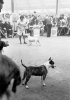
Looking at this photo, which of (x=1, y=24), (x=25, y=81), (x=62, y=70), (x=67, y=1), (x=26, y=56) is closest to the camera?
(x=25, y=81)

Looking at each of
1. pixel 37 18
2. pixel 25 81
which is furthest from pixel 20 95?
pixel 37 18

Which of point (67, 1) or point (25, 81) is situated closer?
point (25, 81)

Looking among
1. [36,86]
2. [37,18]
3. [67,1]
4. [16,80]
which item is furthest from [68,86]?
[67,1]

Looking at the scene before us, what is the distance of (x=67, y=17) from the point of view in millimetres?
21594

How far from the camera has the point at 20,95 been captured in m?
6.32

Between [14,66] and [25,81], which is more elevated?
[14,66]

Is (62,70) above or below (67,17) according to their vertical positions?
below

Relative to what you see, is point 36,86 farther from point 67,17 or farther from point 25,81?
point 67,17

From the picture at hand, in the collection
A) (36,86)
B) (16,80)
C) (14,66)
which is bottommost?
(36,86)

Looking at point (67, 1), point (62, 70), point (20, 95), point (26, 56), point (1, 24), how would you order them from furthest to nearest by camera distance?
1. point (67, 1)
2. point (1, 24)
3. point (26, 56)
4. point (62, 70)
5. point (20, 95)

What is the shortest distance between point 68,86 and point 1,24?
42.6 ft

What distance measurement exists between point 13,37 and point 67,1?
16.9 meters

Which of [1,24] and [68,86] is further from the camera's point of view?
[1,24]

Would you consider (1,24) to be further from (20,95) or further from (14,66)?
(14,66)
